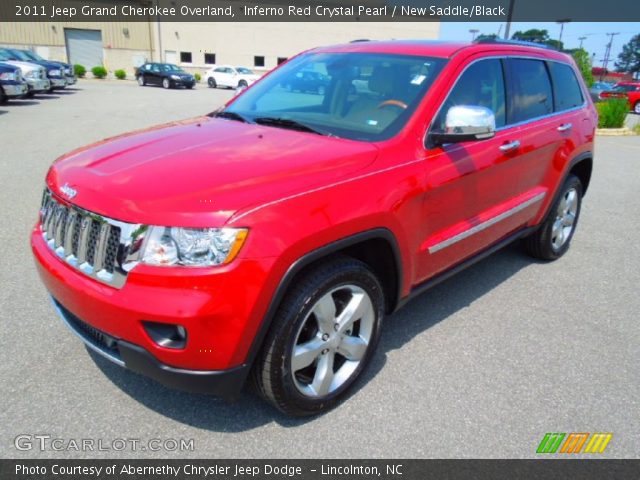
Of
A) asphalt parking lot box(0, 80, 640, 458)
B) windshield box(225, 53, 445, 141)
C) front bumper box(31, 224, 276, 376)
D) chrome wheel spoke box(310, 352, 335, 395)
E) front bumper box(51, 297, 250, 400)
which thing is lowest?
asphalt parking lot box(0, 80, 640, 458)

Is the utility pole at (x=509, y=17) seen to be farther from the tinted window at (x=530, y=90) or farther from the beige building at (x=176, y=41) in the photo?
the beige building at (x=176, y=41)

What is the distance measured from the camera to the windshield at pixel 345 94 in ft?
9.73

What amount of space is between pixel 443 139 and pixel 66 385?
2516 mm

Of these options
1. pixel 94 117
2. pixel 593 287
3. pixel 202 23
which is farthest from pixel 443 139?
pixel 202 23

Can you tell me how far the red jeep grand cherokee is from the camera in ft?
6.71

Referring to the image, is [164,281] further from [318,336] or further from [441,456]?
[441,456]

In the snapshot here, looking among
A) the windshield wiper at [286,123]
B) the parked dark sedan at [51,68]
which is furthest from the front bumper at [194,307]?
the parked dark sedan at [51,68]

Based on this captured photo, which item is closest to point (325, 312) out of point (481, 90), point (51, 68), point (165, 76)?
point (481, 90)

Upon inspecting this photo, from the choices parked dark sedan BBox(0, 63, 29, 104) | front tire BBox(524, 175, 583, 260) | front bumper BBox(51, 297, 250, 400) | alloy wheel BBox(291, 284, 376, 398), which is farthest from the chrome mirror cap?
parked dark sedan BBox(0, 63, 29, 104)

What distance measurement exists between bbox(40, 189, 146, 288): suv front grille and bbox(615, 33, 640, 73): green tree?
155 meters

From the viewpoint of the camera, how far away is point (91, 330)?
238 centimetres

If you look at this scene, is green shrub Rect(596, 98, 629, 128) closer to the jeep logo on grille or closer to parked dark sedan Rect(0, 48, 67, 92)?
the jeep logo on grille

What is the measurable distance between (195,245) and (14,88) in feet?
52.7

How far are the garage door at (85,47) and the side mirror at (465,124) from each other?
53.7 m
